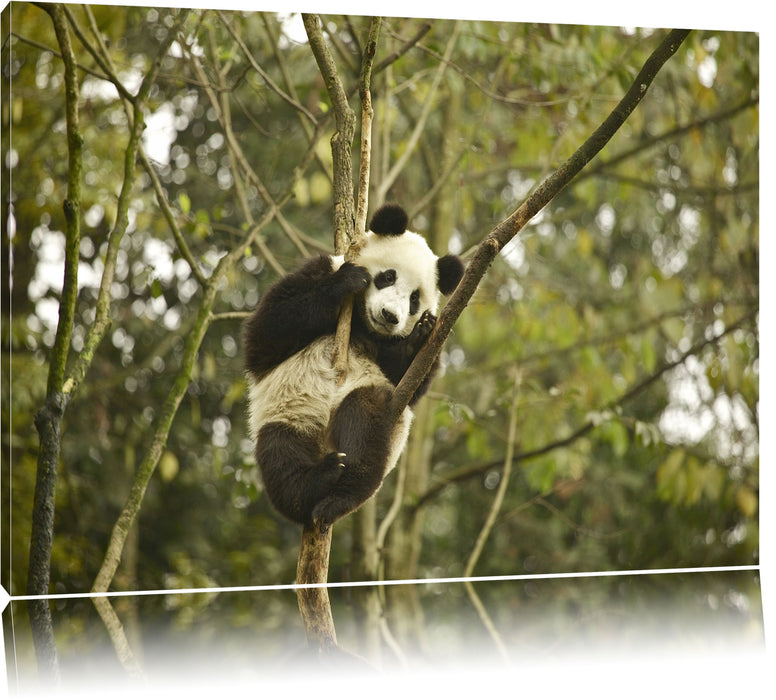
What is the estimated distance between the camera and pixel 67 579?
4859 mm

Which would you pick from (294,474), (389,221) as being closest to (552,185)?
(389,221)

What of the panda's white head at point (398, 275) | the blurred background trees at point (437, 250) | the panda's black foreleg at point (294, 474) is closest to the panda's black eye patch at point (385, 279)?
the panda's white head at point (398, 275)

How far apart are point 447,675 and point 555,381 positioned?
14.9ft

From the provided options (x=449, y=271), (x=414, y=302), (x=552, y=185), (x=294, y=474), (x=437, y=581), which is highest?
(x=552, y=185)

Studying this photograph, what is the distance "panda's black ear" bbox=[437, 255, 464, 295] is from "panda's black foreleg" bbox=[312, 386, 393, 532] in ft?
1.83

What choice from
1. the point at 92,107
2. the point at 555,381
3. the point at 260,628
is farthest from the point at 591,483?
the point at 92,107

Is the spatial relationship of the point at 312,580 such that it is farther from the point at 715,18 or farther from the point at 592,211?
the point at 592,211

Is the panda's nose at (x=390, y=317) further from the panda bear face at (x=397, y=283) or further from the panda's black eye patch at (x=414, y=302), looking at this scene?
the panda's black eye patch at (x=414, y=302)

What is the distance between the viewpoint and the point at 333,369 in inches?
141

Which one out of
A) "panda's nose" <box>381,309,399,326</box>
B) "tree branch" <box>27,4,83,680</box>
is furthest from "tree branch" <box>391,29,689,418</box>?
"tree branch" <box>27,4,83,680</box>

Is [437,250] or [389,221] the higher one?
[437,250]

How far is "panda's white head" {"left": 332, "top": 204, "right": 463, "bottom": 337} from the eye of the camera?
3.56 m

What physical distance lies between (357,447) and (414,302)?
666 mm

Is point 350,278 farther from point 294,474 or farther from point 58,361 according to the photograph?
point 58,361
